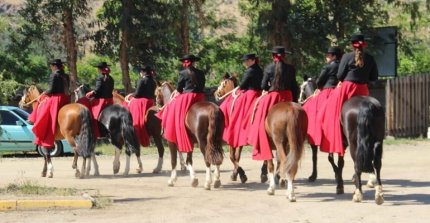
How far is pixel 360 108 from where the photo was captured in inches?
528

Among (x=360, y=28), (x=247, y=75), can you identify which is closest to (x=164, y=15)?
(x=360, y=28)

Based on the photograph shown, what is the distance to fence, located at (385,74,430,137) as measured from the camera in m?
30.3

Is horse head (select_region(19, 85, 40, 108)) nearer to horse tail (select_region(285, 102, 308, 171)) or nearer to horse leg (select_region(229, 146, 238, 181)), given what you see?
horse leg (select_region(229, 146, 238, 181))

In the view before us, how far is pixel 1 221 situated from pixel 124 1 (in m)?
18.9

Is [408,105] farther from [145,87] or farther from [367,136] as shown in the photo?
[367,136]

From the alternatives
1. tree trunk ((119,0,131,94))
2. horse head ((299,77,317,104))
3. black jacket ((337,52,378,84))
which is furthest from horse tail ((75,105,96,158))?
tree trunk ((119,0,131,94))

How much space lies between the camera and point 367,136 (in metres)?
13.2

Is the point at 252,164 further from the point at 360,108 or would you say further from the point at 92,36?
the point at 92,36

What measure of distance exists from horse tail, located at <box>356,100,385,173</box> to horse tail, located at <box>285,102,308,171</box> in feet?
3.47

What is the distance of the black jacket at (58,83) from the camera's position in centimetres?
1861

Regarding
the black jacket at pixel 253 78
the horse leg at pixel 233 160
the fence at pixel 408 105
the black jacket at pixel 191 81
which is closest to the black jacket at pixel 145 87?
the black jacket at pixel 191 81

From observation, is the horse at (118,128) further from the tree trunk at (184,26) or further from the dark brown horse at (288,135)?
the tree trunk at (184,26)

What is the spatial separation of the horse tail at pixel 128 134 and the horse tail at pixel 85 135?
74 cm

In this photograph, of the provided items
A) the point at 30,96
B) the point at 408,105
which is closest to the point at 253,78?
the point at 30,96
